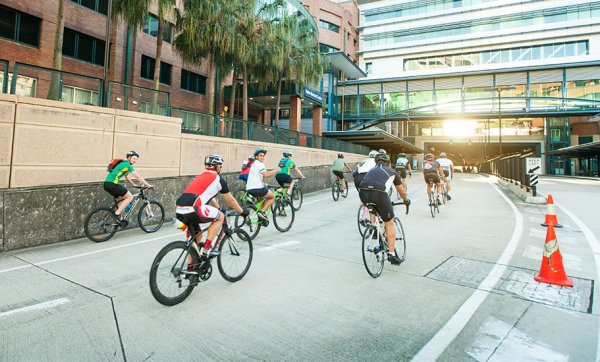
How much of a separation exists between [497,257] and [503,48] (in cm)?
7181

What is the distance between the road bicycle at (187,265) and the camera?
153 inches

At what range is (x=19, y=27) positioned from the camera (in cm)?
1677

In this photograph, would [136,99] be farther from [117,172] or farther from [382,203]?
[382,203]

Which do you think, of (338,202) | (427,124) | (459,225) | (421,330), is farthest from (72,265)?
(427,124)

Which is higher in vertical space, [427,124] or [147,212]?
[427,124]

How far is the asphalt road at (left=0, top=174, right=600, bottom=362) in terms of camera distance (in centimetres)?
305

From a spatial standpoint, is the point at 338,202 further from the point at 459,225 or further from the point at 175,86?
the point at 175,86

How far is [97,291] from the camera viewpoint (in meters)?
4.43

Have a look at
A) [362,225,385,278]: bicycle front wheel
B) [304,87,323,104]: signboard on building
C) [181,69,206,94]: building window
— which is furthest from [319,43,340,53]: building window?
[362,225,385,278]: bicycle front wheel

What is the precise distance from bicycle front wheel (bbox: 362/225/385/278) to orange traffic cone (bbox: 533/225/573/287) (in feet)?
7.35

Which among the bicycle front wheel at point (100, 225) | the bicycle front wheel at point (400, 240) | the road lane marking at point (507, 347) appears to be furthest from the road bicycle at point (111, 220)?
the road lane marking at point (507, 347)

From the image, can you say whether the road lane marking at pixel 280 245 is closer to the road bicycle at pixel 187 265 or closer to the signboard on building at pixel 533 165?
the road bicycle at pixel 187 265

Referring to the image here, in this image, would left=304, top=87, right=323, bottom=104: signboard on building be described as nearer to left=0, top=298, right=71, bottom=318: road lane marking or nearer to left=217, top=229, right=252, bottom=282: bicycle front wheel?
left=217, top=229, right=252, bottom=282: bicycle front wheel

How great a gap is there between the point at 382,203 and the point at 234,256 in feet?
8.05
